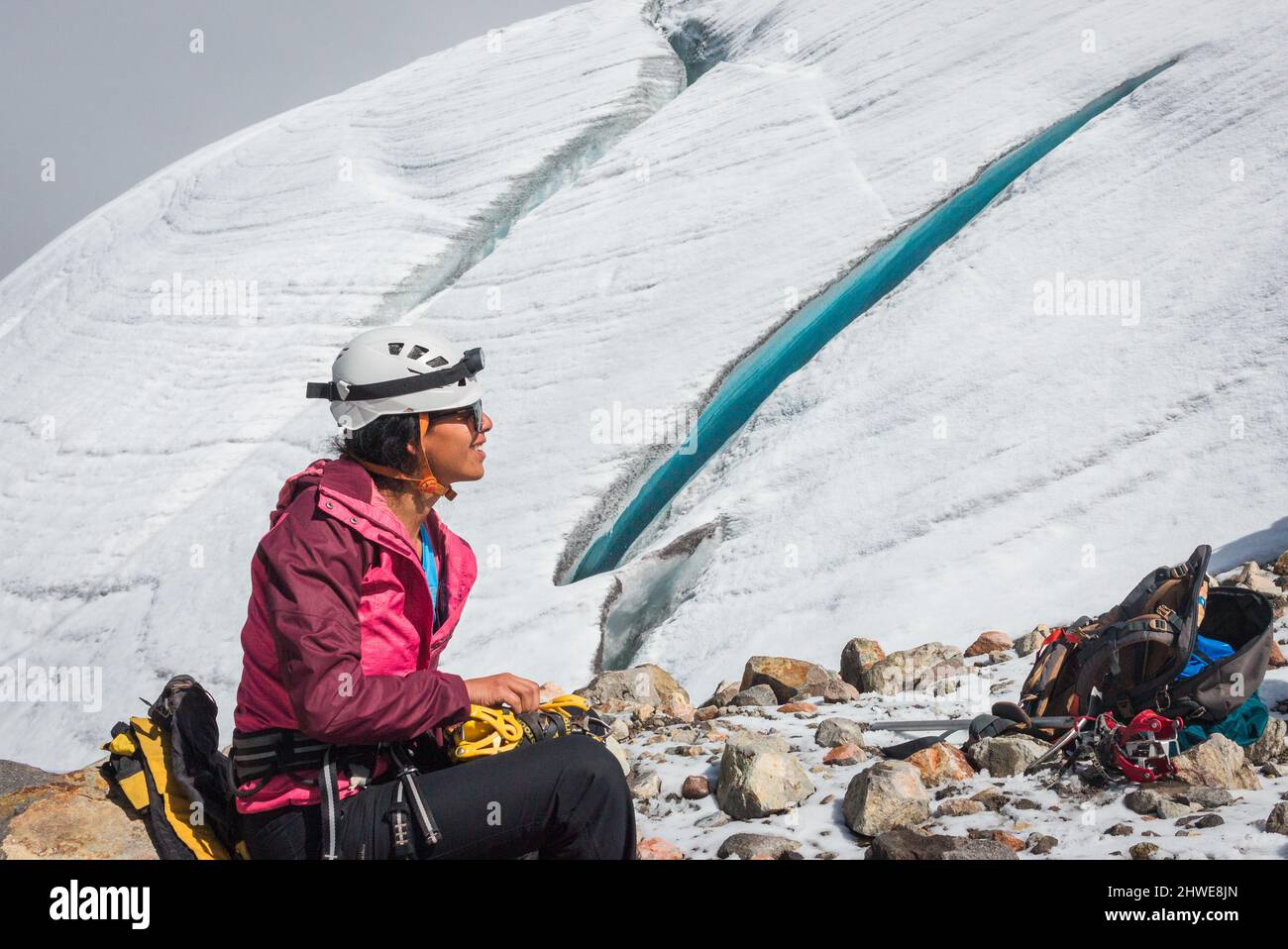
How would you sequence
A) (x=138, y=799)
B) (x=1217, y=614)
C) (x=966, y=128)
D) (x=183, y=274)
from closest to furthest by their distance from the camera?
(x=138, y=799) < (x=1217, y=614) < (x=966, y=128) < (x=183, y=274)

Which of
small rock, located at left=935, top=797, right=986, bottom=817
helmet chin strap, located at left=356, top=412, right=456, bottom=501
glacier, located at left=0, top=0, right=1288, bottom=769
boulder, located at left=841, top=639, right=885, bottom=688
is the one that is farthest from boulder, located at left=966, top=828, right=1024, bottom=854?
glacier, located at left=0, top=0, right=1288, bottom=769

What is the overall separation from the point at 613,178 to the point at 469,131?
3887mm

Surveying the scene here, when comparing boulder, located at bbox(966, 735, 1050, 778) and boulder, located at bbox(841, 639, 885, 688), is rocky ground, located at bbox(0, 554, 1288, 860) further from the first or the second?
boulder, located at bbox(841, 639, 885, 688)

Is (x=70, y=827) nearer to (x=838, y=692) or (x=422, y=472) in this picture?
(x=422, y=472)

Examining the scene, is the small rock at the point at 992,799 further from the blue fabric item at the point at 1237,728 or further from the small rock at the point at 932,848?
the blue fabric item at the point at 1237,728

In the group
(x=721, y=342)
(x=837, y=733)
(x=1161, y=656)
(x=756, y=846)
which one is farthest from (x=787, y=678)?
(x=721, y=342)

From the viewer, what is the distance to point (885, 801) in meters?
2.75

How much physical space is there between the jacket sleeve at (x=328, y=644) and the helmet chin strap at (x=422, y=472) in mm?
206

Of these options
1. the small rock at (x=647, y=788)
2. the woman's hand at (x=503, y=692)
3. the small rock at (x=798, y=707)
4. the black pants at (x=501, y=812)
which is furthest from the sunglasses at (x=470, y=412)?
the small rock at (x=798, y=707)

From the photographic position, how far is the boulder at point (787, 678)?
4.42m

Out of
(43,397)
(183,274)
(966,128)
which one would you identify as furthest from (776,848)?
(183,274)

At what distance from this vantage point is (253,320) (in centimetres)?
1287

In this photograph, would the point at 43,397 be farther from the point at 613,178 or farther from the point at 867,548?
the point at 867,548

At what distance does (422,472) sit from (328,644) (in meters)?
0.44
